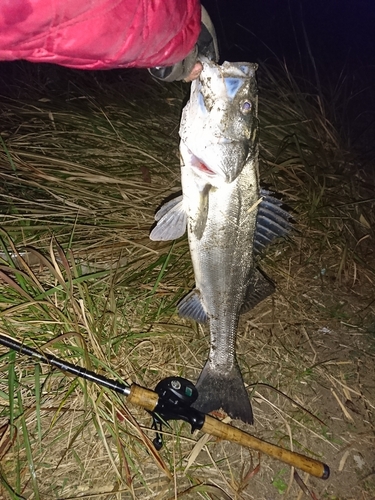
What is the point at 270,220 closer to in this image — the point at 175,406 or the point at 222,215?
the point at 222,215

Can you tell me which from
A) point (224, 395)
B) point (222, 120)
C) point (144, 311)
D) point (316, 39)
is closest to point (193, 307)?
point (144, 311)

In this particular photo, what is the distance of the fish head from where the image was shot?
2225 millimetres

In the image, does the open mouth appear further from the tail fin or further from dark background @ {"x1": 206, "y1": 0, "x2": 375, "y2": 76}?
dark background @ {"x1": 206, "y1": 0, "x2": 375, "y2": 76}

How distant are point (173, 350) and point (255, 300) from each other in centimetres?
71

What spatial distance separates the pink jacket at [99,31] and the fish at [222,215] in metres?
0.40

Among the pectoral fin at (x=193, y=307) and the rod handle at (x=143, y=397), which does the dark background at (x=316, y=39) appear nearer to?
the pectoral fin at (x=193, y=307)

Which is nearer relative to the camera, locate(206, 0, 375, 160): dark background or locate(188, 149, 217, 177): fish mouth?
locate(188, 149, 217, 177): fish mouth

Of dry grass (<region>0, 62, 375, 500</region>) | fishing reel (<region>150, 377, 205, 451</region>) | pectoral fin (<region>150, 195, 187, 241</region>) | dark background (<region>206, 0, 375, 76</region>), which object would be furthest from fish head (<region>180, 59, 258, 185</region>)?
dark background (<region>206, 0, 375, 76</region>)

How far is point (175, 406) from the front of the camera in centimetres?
252

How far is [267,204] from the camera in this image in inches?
105

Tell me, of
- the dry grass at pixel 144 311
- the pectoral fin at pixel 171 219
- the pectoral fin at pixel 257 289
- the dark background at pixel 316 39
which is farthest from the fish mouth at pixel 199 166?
the dark background at pixel 316 39

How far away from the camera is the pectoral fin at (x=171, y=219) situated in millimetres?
2631

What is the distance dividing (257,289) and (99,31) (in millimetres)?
1966

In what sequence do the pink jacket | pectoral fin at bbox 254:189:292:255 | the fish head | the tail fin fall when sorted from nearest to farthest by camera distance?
the pink jacket
the fish head
pectoral fin at bbox 254:189:292:255
the tail fin
